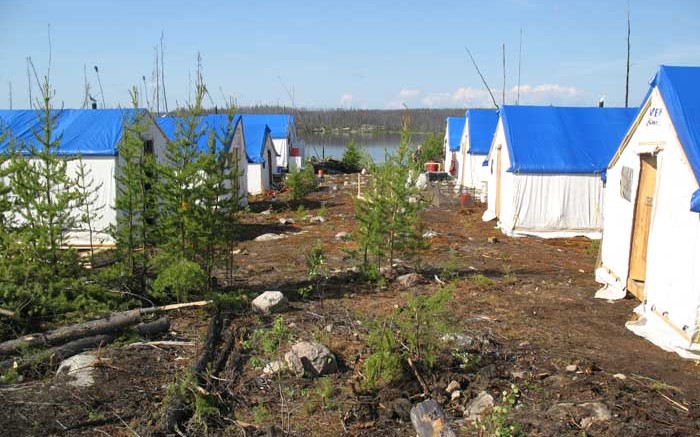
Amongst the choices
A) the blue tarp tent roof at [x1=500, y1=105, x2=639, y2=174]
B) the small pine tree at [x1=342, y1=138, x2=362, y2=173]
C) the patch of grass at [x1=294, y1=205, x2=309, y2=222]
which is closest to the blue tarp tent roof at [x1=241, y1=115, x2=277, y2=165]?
the patch of grass at [x1=294, y1=205, x2=309, y2=222]

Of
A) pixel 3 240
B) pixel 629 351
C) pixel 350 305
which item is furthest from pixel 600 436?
pixel 3 240

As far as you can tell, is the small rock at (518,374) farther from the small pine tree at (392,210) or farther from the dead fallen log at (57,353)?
the dead fallen log at (57,353)

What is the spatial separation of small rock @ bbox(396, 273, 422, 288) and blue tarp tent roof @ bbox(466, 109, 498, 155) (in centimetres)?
1746

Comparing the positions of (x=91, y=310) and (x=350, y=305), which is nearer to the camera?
(x=91, y=310)

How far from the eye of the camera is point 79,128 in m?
14.4

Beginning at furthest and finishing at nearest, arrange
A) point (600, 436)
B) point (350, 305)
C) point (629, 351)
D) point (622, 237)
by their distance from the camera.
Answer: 1. point (622, 237)
2. point (350, 305)
3. point (629, 351)
4. point (600, 436)

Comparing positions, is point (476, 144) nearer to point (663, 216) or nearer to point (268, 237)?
point (268, 237)

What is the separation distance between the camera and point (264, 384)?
588cm

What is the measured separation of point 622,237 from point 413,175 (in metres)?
3.75

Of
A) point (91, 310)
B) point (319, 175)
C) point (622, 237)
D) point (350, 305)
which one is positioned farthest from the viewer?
point (319, 175)

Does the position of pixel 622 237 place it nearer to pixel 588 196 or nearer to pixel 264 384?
pixel 588 196

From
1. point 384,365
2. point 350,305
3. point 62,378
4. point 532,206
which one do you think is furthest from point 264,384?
point 532,206

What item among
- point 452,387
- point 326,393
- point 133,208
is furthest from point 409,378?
point 133,208

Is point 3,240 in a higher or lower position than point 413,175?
lower
